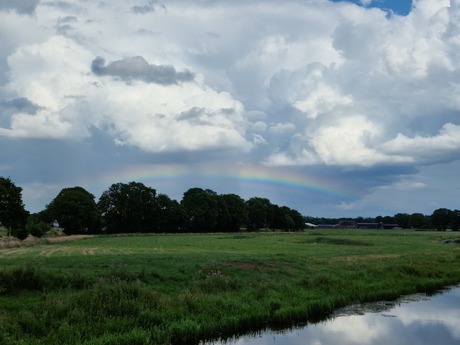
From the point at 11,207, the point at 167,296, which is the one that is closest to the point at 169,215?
the point at 11,207

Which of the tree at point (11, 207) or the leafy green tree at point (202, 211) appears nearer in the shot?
the tree at point (11, 207)

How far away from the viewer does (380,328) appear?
26.9 metres

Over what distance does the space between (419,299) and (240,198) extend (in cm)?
15387

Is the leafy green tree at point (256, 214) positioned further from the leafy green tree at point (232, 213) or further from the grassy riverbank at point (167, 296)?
the grassy riverbank at point (167, 296)

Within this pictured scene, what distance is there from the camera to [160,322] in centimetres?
2323

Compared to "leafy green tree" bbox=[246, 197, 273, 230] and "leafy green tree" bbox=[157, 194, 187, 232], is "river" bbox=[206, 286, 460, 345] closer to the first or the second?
"leafy green tree" bbox=[157, 194, 187, 232]

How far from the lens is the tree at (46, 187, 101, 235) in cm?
12862

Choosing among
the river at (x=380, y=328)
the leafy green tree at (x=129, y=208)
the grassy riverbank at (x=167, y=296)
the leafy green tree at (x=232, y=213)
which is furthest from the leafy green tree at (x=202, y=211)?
the river at (x=380, y=328)

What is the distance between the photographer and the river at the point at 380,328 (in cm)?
2436

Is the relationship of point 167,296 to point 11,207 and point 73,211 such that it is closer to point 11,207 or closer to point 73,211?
point 11,207

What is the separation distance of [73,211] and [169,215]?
115ft

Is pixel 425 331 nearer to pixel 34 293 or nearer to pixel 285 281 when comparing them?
pixel 285 281

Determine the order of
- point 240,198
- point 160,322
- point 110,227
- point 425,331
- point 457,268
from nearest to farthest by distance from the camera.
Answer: point 160,322
point 425,331
point 457,268
point 110,227
point 240,198

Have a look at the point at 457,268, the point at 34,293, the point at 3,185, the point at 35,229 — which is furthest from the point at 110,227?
the point at 34,293
